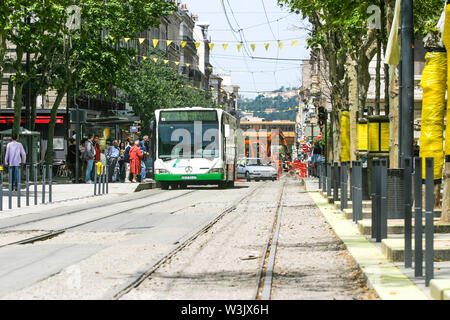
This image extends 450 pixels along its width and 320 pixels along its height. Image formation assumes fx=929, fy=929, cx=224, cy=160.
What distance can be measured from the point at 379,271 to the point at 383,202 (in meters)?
2.62

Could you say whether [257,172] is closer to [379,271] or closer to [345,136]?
[345,136]

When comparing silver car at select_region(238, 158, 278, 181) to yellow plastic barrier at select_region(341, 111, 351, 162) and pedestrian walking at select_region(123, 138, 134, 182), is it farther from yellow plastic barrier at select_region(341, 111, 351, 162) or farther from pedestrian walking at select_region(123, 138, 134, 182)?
yellow plastic barrier at select_region(341, 111, 351, 162)

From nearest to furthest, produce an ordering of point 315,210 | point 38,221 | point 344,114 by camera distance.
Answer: point 38,221 < point 315,210 < point 344,114

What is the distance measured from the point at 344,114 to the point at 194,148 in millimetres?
8731

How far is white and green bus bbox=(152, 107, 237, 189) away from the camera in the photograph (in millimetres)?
32656

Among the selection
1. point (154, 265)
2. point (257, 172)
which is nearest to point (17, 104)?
point (257, 172)

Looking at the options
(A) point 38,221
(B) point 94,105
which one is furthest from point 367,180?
(B) point 94,105

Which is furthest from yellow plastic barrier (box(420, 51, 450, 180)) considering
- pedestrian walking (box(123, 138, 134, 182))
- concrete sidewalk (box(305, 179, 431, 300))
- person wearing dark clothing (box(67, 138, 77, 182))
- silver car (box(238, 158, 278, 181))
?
silver car (box(238, 158, 278, 181))

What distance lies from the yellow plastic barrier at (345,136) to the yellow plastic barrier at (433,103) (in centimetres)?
1075

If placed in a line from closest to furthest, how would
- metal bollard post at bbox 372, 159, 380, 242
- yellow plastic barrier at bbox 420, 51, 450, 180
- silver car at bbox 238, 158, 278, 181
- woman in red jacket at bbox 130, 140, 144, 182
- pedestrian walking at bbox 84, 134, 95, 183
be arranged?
metal bollard post at bbox 372, 159, 380, 242, yellow plastic barrier at bbox 420, 51, 450, 180, pedestrian walking at bbox 84, 134, 95, 183, woman in red jacket at bbox 130, 140, 144, 182, silver car at bbox 238, 158, 278, 181

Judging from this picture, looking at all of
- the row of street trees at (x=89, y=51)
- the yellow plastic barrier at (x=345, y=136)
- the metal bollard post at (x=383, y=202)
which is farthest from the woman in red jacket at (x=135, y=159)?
the metal bollard post at (x=383, y=202)

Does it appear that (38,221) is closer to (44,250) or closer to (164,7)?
(44,250)

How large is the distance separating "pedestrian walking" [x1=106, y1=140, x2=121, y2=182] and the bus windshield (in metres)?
4.54

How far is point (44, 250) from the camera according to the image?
11773mm
